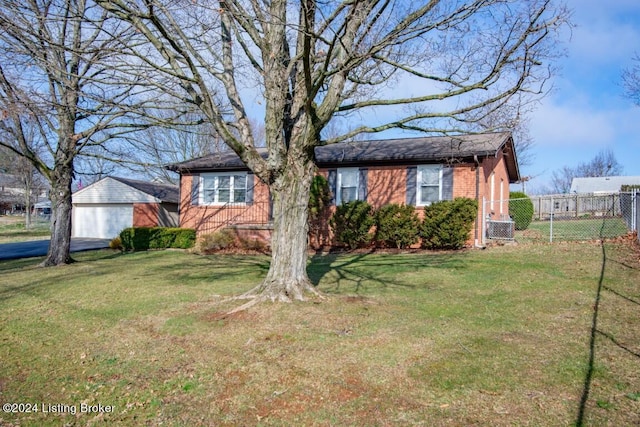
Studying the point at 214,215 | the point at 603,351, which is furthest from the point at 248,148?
the point at 214,215

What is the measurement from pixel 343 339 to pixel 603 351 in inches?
114

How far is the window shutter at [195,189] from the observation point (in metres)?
18.8

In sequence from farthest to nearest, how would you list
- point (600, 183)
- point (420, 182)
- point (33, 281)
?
1. point (600, 183)
2. point (420, 182)
3. point (33, 281)

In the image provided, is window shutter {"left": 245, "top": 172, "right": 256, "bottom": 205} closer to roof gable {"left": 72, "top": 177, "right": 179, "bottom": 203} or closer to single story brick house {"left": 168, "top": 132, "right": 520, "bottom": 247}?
single story brick house {"left": 168, "top": 132, "right": 520, "bottom": 247}

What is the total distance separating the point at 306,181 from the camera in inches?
279

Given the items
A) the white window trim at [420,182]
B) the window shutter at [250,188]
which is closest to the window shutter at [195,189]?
the window shutter at [250,188]

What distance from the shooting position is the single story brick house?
14633mm

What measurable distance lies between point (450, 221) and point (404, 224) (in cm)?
156

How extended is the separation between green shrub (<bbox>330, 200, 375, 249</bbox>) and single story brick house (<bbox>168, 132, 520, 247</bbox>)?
77cm

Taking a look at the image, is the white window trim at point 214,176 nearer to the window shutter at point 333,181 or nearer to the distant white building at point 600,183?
the window shutter at point 333,181

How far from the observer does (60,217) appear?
13.2 m

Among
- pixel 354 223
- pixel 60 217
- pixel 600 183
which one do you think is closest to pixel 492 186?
pixel 354 223

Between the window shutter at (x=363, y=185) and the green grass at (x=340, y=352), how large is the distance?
735 cm

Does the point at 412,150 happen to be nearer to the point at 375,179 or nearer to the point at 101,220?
the point at 375,179
